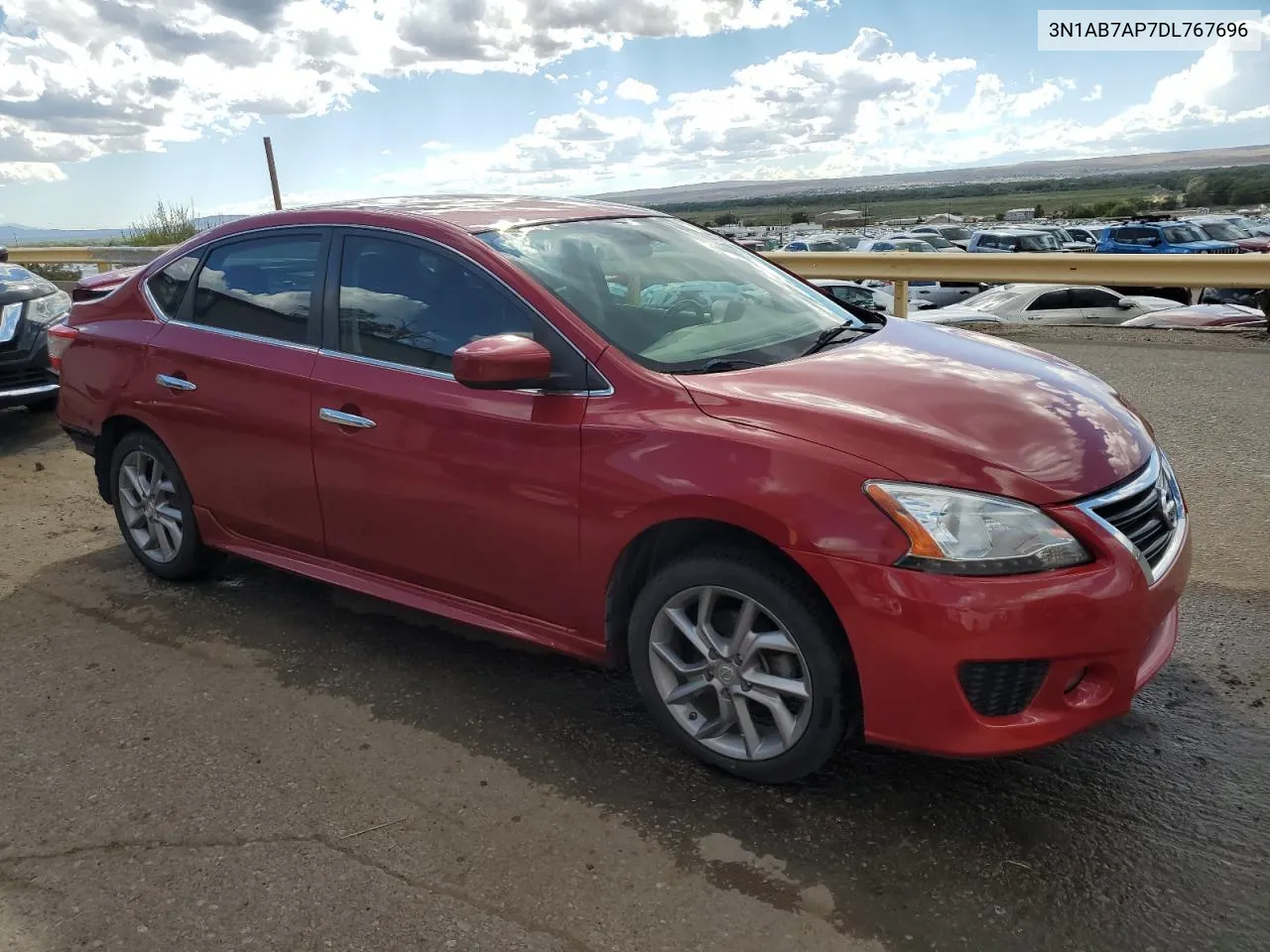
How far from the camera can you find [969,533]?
2635 mm

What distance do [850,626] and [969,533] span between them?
1.26ft

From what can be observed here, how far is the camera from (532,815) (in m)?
2.96

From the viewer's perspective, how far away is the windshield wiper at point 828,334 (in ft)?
11.7

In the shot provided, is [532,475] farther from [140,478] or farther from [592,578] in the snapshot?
[140,478]

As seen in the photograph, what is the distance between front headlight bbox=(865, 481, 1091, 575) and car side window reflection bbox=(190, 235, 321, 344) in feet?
7.96

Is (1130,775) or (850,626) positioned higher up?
(850,626)

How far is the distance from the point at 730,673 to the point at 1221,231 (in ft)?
104

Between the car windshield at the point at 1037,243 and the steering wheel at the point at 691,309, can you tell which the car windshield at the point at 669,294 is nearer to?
the steering wheel at the point at 691,309

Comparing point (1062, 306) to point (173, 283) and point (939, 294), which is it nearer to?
point (939, 294)

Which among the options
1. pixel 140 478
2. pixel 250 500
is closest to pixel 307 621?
pixel 250 500

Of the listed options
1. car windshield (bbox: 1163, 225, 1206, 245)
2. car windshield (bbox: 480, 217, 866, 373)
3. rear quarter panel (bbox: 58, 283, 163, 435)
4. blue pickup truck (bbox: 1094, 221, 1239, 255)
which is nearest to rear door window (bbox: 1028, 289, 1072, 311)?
blue pickup truck (bbox: 1094, 221, 1239, 255)

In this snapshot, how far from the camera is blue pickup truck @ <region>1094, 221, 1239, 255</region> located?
85.7 ft

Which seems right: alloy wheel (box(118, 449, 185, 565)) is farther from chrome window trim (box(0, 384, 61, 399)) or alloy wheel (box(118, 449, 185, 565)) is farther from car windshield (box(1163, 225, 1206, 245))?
car windshield (box(1163, 225, 1206, 245))

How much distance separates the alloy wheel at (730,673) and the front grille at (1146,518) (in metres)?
0.90
